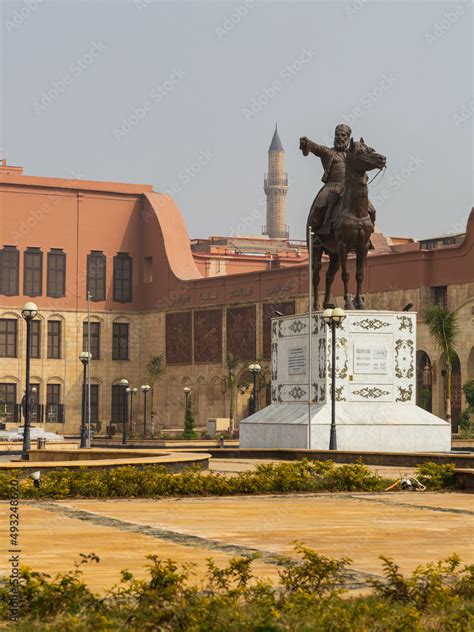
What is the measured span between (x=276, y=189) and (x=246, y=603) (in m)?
156

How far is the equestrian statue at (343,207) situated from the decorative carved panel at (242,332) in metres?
38.1

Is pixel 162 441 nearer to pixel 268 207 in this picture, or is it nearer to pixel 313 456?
pixel 313 456

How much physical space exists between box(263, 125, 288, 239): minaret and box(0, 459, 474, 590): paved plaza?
144697mm

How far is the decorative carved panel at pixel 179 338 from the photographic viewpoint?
2971 inches

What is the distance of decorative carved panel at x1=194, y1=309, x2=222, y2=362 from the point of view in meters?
72.8

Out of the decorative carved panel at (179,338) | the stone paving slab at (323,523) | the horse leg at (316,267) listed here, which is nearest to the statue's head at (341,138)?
the horse leg at (316,267)

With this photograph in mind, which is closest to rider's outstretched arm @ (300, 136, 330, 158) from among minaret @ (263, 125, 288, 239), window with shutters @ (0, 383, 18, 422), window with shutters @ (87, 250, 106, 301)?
window with shutters @ (0, 383, 18, 422)

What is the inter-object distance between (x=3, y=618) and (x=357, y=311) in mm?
22402

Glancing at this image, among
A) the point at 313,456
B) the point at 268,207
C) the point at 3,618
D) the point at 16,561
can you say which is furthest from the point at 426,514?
the point at 268,207

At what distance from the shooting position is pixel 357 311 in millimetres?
30031

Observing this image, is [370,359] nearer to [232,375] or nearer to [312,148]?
[312,148]

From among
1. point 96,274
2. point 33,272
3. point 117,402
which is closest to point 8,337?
point 33,272

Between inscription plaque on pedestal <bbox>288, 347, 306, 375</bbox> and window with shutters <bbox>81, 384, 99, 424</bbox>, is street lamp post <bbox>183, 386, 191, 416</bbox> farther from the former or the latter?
inscription plaque on pedestal <bbox>288, 347, 306, 375</bbox>

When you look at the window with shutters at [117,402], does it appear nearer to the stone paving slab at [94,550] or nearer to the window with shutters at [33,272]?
the window with shutters at [33,272]
